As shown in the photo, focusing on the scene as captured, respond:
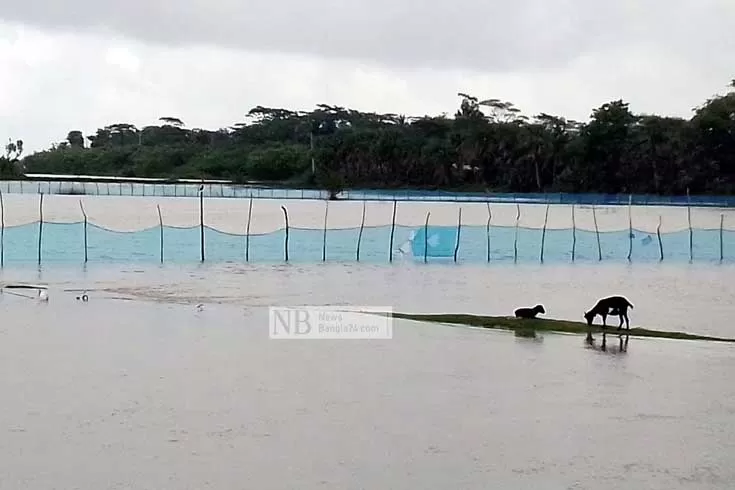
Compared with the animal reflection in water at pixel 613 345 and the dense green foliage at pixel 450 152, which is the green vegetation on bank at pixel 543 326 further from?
the dense green foliage at pixel 450 152

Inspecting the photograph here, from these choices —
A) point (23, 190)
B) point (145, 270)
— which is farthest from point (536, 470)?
point (23, 190)

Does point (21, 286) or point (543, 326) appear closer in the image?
point (543, 326)

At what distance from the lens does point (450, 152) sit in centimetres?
7944

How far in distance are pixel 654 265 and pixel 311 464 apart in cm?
2537

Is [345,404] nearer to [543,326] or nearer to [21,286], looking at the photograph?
[543,326]

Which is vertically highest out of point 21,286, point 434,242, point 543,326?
point 434,242

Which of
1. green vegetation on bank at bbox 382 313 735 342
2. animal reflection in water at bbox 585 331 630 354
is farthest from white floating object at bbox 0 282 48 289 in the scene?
animal reflection in water at bbox 585 331 630 354

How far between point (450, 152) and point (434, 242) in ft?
150

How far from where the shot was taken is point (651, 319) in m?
19.2

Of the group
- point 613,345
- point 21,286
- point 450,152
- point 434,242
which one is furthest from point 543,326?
point 450,152

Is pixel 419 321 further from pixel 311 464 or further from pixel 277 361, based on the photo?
pixel 311 464

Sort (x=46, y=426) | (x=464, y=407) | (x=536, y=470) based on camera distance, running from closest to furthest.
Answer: (x=536, y=470)
(x=46, y=426)
(x=464, y=407)

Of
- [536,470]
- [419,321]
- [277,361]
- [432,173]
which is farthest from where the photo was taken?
[432,173]

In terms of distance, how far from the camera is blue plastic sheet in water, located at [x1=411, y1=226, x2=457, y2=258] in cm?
3331
